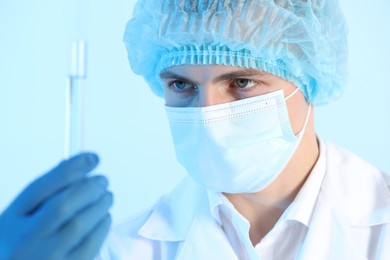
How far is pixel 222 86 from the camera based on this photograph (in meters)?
1.22

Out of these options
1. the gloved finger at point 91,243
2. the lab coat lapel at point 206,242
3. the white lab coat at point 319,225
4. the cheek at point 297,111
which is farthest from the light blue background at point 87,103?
the gloved finger at point 91,243

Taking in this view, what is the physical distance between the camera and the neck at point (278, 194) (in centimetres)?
132

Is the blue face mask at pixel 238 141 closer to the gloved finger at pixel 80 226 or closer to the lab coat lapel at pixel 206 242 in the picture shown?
the lab coat lapel at pixel 206 242

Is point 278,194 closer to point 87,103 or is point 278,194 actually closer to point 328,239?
point 328,239

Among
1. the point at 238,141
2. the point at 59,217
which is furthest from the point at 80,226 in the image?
the point at 238,141

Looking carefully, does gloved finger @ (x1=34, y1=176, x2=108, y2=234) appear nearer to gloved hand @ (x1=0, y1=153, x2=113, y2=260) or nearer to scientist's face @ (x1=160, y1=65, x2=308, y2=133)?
gloved hand @ (x1=0, y1=153, x2=113, y2=260)

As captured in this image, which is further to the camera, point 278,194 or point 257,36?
point 278,194

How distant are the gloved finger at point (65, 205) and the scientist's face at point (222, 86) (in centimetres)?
42

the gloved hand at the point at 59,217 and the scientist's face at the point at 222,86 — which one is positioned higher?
the scientist's face at the point at 222,86

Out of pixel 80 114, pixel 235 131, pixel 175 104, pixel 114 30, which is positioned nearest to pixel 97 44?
pixel 114 30

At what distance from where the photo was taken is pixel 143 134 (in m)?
2.09

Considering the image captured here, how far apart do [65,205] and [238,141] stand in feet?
1.68

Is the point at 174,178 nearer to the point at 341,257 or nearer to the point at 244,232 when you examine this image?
the point at 244,232

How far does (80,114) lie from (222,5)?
2.89ft
